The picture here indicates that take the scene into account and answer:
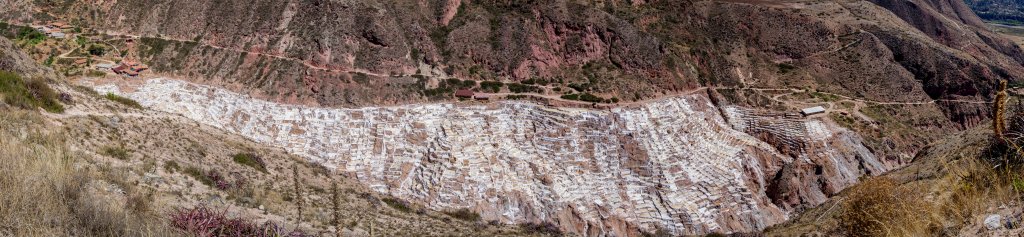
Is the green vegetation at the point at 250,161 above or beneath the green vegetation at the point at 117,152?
beneath

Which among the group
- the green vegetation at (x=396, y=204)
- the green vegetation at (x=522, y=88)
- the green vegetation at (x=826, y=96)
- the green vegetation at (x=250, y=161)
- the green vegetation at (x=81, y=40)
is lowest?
the green vegetation at (x=396, y=204)

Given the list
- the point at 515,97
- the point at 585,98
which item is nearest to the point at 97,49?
the point at 515,97

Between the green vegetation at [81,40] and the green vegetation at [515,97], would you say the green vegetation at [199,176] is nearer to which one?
the green vegetation at [515,97]

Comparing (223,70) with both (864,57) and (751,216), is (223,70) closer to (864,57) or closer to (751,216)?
(751,216)

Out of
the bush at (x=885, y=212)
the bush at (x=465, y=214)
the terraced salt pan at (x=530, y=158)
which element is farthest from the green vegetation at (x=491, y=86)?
the bush at (x=885, y=212)

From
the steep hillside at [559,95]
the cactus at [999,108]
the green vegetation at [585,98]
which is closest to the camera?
the cactus at [999,108]

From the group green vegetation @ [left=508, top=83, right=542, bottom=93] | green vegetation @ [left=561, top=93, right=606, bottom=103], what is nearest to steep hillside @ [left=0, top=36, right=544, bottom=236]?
green vegetation @ [left=508, top=83, right=542, bottom=93]

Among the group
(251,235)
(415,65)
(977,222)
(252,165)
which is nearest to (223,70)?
(415,65)

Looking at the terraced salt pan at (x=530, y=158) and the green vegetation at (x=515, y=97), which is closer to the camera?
the terraced salt pan at (x=530, y=158)
